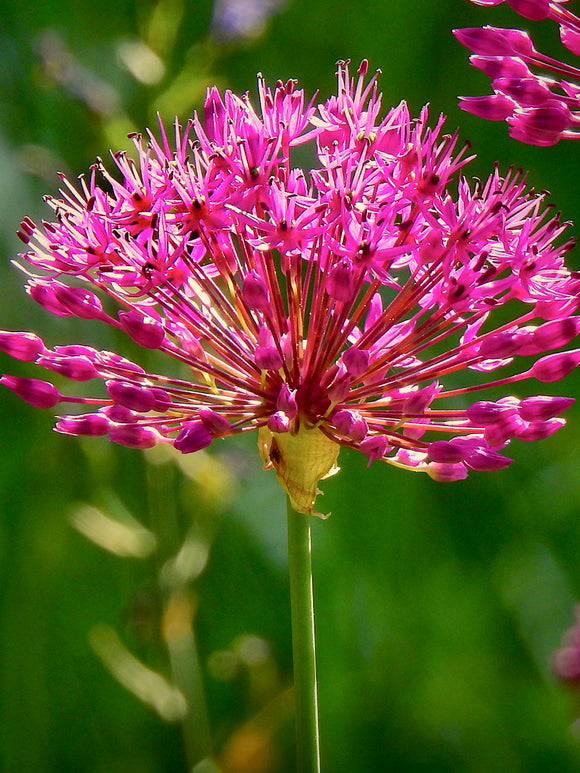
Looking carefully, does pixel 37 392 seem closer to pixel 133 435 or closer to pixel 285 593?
pixel 133 435

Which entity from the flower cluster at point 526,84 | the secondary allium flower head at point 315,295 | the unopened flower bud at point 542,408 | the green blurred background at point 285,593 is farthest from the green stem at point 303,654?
the green blurred background at point 285,593

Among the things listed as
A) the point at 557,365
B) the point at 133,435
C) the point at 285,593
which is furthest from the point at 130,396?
the point at 285,593

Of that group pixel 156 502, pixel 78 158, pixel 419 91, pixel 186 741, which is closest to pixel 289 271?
pixel 156 502

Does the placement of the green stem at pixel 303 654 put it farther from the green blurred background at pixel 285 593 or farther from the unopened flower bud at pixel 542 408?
the green blurred background at pixel 285 593

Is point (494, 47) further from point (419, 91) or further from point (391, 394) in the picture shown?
point (419, 91)

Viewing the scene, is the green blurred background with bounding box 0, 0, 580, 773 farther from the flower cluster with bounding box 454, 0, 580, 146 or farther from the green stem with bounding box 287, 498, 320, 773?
the flower cluster with bounding box 454, 0, 580, 146

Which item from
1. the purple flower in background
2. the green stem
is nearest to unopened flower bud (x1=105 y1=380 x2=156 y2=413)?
the green stem
